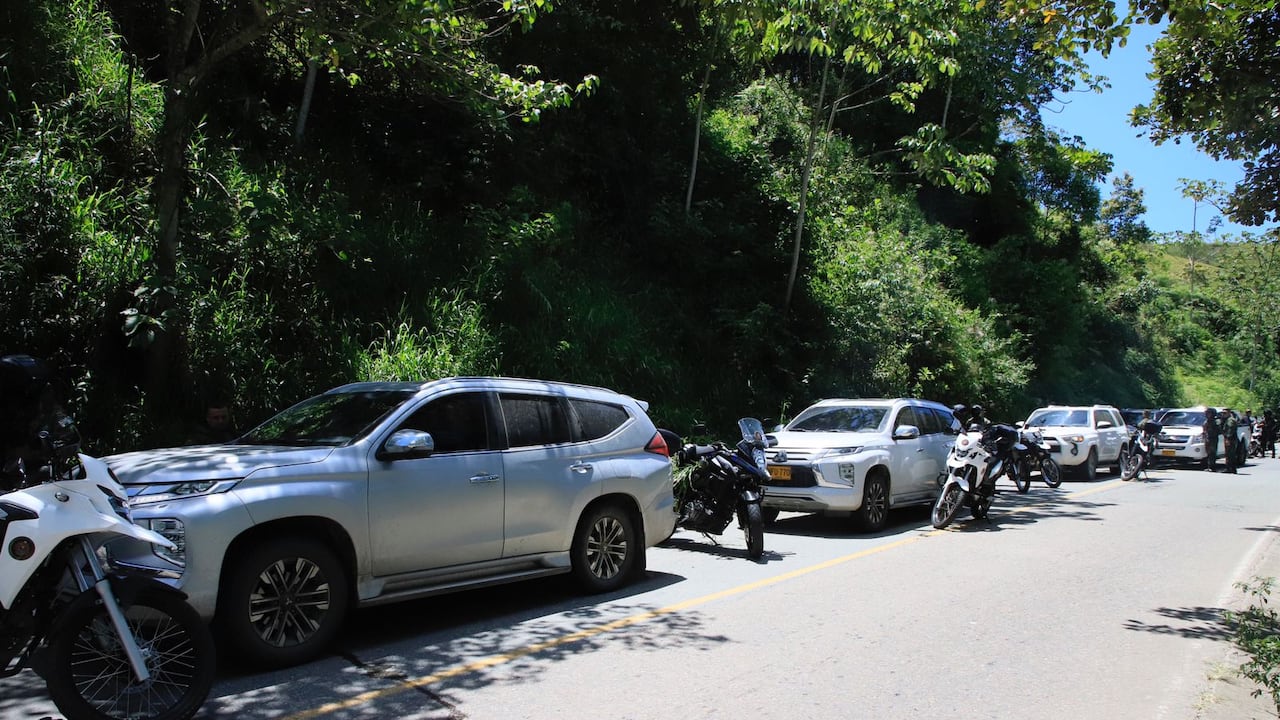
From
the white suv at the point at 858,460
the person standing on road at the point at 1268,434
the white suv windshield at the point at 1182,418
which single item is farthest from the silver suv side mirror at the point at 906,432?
the person standing on road at the point at 1268,434

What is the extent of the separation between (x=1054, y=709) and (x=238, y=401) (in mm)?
8678

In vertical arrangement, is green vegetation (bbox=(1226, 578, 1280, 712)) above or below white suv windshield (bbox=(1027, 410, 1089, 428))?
below

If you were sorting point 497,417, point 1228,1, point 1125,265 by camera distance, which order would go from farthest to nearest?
point 1125,265, point 1228,1, point 497,417

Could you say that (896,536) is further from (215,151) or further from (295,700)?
(215,151)

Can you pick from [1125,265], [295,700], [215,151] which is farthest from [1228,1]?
[1125,265]

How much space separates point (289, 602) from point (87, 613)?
1.42 metres

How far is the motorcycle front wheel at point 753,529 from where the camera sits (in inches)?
368

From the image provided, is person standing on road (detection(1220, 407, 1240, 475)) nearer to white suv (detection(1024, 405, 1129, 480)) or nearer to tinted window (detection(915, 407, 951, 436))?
white suv (detection(1024, 405, 1129, 480))

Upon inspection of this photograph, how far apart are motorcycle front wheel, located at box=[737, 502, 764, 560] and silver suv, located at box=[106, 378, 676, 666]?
4.73 ft

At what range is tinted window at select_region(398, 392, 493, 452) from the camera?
6.51 m

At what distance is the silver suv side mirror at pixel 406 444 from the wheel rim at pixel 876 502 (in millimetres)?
6901

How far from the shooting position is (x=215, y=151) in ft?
39.0

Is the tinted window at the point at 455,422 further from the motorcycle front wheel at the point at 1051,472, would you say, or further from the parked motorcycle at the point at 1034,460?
the motorcycle front wheel at the point at 1051,472

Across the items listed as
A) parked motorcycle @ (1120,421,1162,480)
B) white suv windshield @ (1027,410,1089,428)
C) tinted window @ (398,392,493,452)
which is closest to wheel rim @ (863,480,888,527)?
tinted window @ (398,392,493,452)
